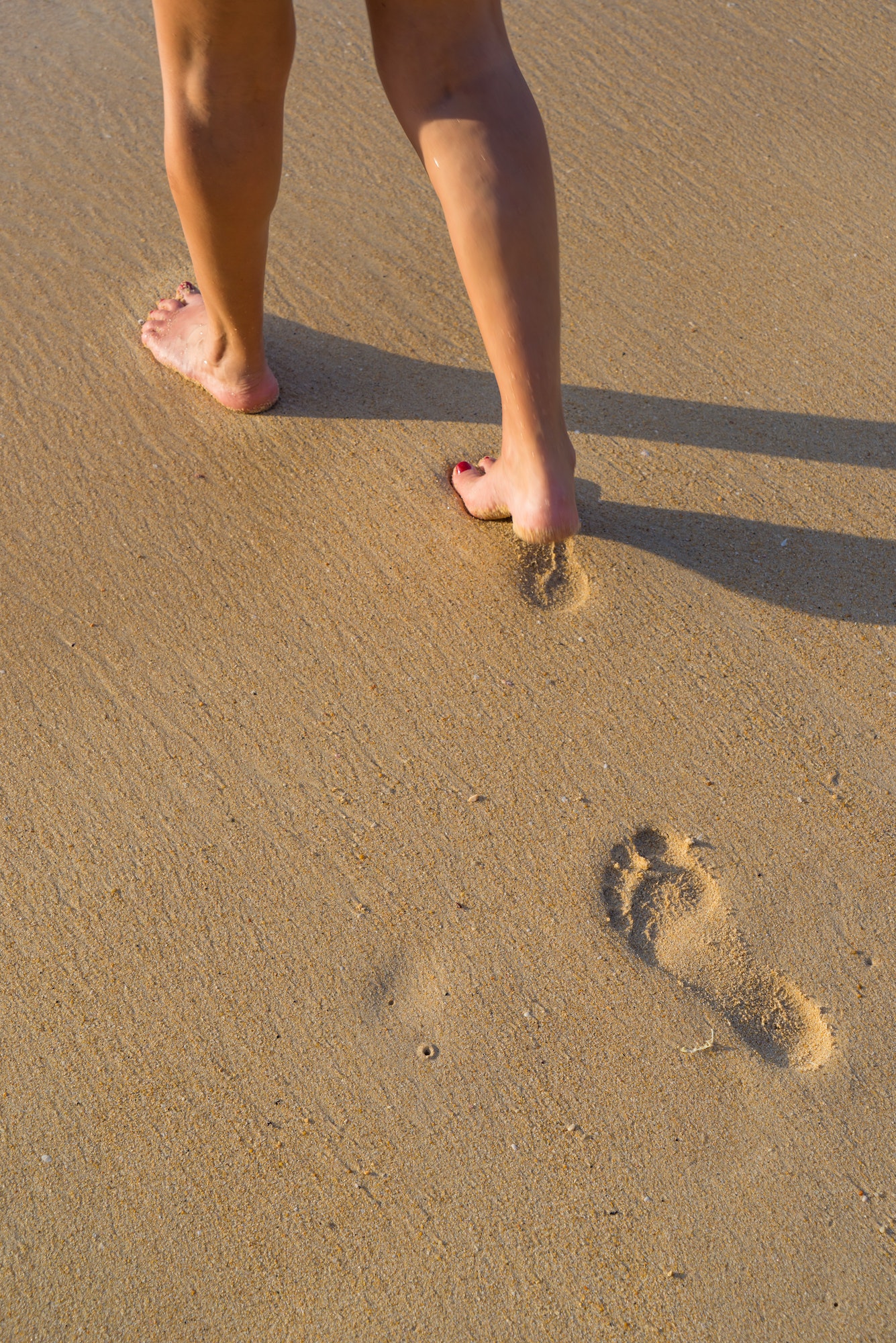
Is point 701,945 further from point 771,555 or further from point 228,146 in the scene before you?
point 228,146

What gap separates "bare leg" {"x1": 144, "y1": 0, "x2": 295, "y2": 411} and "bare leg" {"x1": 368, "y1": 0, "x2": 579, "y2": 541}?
17cm

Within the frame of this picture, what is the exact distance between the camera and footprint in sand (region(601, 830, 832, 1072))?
1.34 metres

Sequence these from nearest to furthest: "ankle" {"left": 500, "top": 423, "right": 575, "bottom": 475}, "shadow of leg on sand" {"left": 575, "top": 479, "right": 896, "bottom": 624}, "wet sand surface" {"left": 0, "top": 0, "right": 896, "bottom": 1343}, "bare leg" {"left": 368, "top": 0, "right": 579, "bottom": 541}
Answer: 1. "wet sand surface" {"left": 0, "top": 0, "right": 896, "bottom": 1343}
2. "bare leg" {"left": 368, "top": 0, "right": 579, "bottom": 541}
3. "ankle" {"left": 500, "top": 423, "right": 575, "bottom": 475}
4. "shadow of leg on sand" {"left": 575, "top": 479, "right": 896, "bottom": 624}

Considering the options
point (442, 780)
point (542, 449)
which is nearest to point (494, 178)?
point (542, 449)

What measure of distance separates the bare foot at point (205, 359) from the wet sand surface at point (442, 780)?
0.05 metres

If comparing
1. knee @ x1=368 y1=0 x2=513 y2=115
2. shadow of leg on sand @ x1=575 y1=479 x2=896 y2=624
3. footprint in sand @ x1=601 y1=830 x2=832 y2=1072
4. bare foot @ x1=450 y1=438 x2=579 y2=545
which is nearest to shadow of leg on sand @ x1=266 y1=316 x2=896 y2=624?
shadow of leg on sand @ x1=575 y1=479 x2=896 y2=624

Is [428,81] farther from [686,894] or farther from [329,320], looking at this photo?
[686,894]

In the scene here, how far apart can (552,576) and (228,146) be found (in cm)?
80

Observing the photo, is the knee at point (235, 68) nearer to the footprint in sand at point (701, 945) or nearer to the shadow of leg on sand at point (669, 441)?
the shadow of leg on sand at point (669, 441)

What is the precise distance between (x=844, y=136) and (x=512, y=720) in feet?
5.79

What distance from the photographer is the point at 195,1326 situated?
115 cm

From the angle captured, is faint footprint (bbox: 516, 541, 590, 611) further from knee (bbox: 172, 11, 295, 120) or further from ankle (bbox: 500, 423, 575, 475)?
knee (bbox: 172, 11, 295, 120)

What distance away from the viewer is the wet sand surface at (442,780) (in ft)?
3.95

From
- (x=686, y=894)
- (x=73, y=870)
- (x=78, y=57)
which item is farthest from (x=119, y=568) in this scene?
(x=78, y=57)
